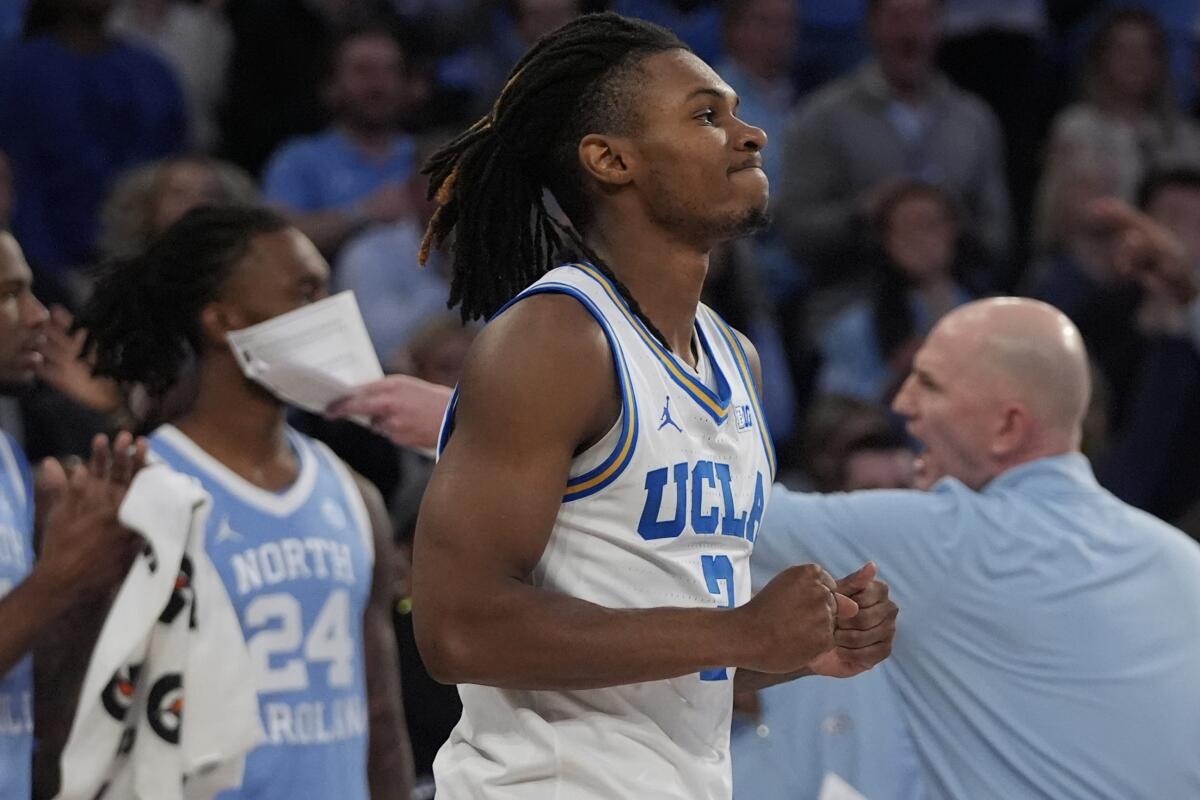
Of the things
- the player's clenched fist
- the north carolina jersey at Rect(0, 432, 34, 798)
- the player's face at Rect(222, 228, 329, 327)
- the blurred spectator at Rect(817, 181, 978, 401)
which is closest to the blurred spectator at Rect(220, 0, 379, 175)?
the blurred spectator at Rect(817, 181, 978, 401)

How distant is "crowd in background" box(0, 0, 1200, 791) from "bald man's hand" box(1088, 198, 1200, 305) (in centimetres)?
22

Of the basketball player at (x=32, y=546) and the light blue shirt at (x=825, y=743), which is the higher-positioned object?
the basketball player at (x=32, y=546)

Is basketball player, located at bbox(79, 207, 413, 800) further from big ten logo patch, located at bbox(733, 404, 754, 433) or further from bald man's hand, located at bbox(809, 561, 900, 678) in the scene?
bald man's hand, located at bbox(809, 561, 900, 678)

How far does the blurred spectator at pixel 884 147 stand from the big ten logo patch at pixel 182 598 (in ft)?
13.4

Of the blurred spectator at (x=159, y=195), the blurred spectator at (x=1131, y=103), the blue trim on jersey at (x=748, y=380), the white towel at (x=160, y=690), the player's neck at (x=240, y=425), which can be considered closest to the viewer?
the blue trim on jersey at (x=748, y=380)

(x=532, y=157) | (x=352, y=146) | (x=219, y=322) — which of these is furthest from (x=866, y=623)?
(x=352, y=146)

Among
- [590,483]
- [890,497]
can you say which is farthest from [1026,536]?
[590,483]

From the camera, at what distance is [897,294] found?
6910 millimetres

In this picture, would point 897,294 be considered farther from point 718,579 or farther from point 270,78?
point 718,579

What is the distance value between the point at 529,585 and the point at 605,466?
21 centimetres

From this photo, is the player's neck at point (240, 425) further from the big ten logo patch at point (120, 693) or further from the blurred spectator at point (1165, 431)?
the blurred spectator at point (1165, 431)

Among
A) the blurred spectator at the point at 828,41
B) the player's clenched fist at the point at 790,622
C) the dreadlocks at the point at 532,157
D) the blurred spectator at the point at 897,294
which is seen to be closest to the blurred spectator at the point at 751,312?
the blurred spectator at the point at 897,294

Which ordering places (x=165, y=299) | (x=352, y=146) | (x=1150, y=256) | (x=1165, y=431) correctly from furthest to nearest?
1. (x=352, y=146)
2. (x=1165, y=431)
3. (x=1150, y=256)
4. (x=165, y=299)

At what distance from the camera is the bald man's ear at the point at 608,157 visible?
2730 mm
